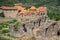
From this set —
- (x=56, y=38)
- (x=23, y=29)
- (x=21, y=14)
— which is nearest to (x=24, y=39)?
(x=56, y=38)

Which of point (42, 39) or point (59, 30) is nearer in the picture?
point (42, 39)

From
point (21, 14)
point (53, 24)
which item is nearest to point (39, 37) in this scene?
point (53, 24)

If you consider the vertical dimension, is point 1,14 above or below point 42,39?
below

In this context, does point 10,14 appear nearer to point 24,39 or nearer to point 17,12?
point 17,12

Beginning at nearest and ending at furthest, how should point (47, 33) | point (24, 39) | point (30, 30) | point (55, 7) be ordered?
point (24, 39) → point (47, 33) → point (30, 30) → point (55, 7)

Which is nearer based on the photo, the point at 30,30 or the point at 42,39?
the point at 42,39

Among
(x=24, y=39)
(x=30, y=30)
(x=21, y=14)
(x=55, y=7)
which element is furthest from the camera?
(x=55, y=7)

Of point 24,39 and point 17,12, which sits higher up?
point 24,39

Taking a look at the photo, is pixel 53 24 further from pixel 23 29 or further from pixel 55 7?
pixel 55 7

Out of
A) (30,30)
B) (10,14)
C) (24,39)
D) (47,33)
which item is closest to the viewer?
(24,39)
